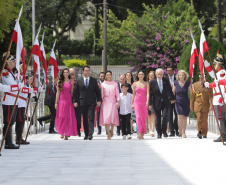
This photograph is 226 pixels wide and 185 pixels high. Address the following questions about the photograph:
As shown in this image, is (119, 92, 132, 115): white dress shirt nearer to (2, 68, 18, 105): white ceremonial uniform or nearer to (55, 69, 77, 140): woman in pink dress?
(55, 69, 77, 140): woman in pink dress

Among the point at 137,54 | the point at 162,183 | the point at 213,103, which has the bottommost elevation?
the point at 162,183

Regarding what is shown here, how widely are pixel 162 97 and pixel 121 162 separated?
6404 millimetres

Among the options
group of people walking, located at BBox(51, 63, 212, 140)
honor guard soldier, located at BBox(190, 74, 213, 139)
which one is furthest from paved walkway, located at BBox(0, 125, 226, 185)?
group of people walking, located at BBox(51, 63, 212, 140)

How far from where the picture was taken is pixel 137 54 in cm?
3659

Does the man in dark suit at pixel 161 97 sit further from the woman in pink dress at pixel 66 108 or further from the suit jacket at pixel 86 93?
the woman in pink dress at pixel 66 108

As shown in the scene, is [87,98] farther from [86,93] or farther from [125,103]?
[125,103]

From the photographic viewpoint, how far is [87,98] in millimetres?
16531

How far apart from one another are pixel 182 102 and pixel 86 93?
2.55 metres

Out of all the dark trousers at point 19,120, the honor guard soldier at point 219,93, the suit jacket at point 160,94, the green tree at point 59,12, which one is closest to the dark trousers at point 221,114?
the honor guard soldier at point 219,93

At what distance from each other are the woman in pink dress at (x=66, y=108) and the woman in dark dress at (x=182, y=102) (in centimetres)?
274

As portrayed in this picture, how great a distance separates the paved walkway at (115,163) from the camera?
8.86 meters

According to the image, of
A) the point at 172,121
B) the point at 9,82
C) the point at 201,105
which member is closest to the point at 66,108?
the point at 172,121

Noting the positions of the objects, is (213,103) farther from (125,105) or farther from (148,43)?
(148,43)

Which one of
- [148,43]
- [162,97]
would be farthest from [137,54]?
[162,97]
